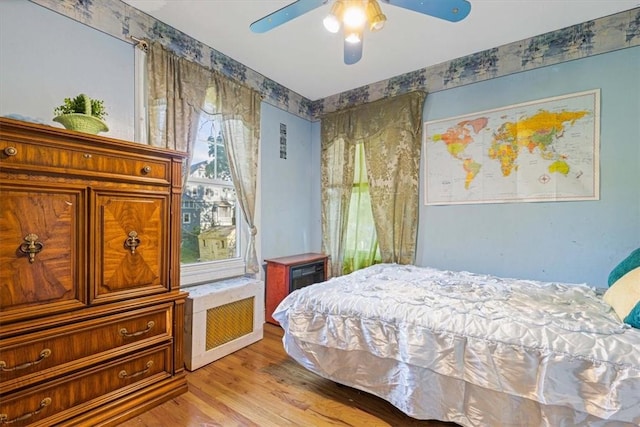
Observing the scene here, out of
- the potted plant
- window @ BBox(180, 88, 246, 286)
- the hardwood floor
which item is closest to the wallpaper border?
window @ BBox(180, 88, 246, 286)

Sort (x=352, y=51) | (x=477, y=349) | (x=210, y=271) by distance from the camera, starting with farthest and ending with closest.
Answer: (x=210, y=271)
(x=352, y=51)
(x=477, y=349)

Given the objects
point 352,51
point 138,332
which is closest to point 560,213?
point 352,51

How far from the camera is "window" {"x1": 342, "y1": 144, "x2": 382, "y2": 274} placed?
340cm

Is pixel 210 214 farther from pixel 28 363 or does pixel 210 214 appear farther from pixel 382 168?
pixel 382 168

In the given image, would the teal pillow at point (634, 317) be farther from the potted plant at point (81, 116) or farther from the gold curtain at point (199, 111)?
the potted plant at point (81, 116)

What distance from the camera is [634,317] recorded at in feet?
4.30

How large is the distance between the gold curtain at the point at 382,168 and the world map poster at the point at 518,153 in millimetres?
193

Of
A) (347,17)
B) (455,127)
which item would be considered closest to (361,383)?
(347,17)

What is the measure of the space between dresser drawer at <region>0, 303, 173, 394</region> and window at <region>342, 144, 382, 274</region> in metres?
2.16

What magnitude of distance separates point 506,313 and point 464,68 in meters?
2.38

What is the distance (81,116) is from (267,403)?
1931 mm

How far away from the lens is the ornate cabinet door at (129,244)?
1.52 metres

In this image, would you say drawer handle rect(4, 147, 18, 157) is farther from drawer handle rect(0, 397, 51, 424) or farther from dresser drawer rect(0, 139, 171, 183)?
drawer handle rect(0, 397, 51, 424)

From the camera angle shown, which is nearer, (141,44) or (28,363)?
(28,363)
